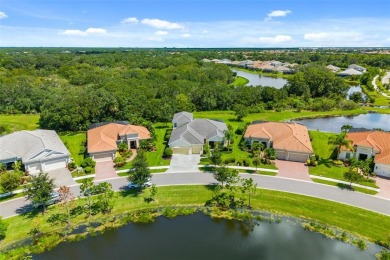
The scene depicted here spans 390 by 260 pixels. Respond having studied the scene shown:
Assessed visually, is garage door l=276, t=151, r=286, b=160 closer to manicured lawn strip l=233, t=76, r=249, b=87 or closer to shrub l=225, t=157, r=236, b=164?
shrub l=225, t=157, r=236, b=164

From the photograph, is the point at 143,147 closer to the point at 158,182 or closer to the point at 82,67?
the point at 158,182

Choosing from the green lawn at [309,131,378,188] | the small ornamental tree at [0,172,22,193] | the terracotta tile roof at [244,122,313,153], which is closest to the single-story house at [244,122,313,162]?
the terracotta tile roof at [244,122,313,153]

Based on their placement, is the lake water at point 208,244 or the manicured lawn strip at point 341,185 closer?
the lake water at point 208,244

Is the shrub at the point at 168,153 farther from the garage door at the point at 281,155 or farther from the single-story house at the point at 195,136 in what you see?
the garage door at the point at 281,155

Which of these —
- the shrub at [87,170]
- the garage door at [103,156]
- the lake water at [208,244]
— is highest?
the garage door at [103,156]

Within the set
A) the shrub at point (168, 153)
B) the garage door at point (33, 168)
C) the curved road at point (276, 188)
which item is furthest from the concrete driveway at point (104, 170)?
the shrub at point (168, 153)

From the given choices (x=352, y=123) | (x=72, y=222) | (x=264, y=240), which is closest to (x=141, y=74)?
(x=352, y=123)

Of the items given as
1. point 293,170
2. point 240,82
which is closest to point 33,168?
point 293,170
